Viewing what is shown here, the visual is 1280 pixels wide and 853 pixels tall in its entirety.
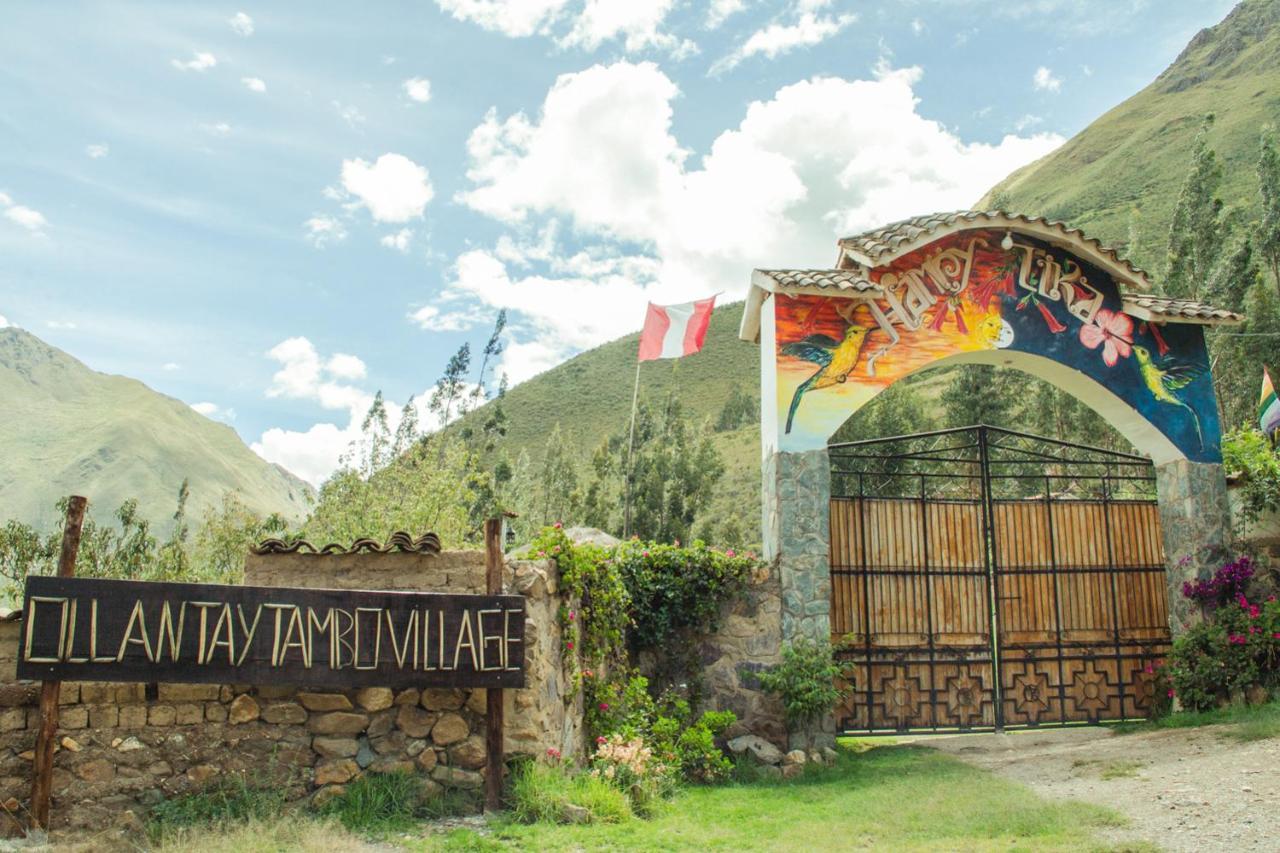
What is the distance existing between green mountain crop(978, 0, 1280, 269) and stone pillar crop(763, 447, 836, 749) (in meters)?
28.7

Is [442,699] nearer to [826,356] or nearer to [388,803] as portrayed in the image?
[388,803]

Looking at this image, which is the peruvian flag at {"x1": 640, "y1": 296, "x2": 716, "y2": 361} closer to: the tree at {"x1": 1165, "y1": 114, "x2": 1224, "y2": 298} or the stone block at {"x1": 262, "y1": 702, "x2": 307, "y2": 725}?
the stone block at {"x1": 262, "y1": 702, "x2": 307, "y2": 725}

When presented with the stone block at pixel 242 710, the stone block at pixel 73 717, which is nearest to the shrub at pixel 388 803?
the stone block at pixel 242 710

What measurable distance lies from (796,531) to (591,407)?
4472 centimetres

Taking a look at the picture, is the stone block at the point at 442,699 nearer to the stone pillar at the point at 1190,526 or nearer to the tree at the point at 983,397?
the stone pillar at the point at 1190,526

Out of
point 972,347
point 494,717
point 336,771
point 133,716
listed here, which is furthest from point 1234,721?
point 133,716

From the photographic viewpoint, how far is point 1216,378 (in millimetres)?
21453

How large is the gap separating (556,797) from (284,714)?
193 cm

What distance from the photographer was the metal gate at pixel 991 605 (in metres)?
9.68

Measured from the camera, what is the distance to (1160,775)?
23.5 ft

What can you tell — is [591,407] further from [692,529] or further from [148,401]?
[148,401]

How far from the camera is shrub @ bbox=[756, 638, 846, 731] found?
881cm

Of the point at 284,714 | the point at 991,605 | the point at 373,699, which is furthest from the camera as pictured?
the point at 991,605

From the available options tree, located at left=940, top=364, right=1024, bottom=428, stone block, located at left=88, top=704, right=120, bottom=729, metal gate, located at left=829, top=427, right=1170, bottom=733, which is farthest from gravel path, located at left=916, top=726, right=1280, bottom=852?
tree, located at left=940, top=364, right=1024, bottom=428
